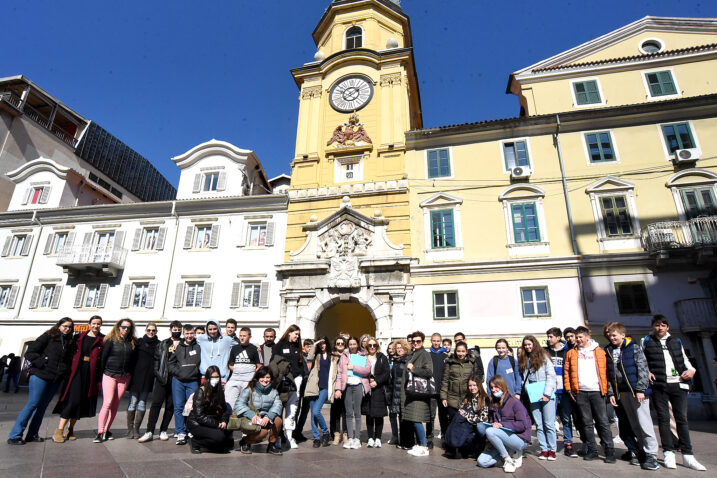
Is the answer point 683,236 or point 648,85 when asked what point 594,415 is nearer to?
point 683,236

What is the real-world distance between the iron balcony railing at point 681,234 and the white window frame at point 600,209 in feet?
2.03

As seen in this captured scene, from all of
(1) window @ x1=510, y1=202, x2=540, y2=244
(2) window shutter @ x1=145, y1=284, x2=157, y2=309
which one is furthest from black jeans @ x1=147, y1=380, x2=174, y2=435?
(1) window @ x1=510, y1=202, x2=540, y2=244

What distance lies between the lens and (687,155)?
54.4ft

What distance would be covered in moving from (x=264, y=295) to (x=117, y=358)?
38.4 ft

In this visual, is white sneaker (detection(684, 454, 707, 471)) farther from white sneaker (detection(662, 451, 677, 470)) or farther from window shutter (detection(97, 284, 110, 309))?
window shutter (detection(97, 284, 110, 309))

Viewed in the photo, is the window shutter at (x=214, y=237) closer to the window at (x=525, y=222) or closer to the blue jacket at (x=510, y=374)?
the window at (x=525, y=222)

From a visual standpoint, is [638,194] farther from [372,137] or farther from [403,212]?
[372,137]

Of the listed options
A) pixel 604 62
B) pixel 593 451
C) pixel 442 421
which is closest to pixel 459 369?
pixel 442 421

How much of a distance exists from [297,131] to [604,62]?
16.1 meters

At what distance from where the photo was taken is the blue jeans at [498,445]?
594 cm

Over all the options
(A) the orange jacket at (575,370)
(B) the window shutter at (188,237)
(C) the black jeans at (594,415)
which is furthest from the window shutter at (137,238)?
(C) the black jeans at (594,415)

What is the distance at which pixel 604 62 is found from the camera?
19578 millimetres

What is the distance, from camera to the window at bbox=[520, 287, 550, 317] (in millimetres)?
16031

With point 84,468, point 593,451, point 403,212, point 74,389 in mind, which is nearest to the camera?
point 84,468
